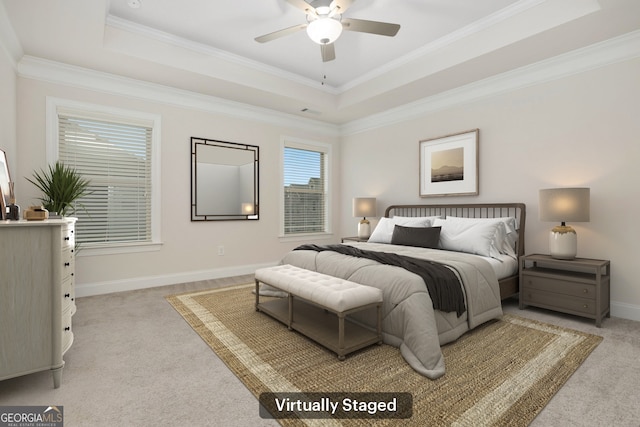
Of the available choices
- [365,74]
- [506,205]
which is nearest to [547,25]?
[506,205]

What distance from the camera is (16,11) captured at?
2.67m

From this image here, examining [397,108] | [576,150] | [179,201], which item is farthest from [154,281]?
[576,150]

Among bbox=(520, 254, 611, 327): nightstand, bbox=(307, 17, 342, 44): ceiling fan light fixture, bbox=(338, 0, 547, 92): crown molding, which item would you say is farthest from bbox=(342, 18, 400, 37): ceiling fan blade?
bbox=(520, 254, 611, 327): nightstand

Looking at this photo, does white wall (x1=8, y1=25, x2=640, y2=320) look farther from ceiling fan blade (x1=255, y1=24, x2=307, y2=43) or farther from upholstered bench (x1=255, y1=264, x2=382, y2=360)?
ceiling fan blade (x1=255, y1=24, x2=307, y2=43)

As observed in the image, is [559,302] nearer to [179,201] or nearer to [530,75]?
[530,75]

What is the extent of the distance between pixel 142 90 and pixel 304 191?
9.60ft

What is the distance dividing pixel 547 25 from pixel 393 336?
3.09 metres

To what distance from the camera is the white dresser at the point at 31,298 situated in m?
1.79

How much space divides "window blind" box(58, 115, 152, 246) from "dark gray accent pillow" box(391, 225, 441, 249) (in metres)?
3.32

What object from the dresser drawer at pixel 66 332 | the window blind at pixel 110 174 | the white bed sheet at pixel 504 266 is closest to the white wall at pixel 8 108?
the window blind at pixel 110 174

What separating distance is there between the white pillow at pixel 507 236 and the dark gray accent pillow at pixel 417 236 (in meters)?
0.50

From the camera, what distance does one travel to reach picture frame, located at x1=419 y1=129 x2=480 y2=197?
430cm

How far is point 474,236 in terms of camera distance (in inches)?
140

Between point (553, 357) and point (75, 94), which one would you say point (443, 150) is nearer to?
point (553, 357)
